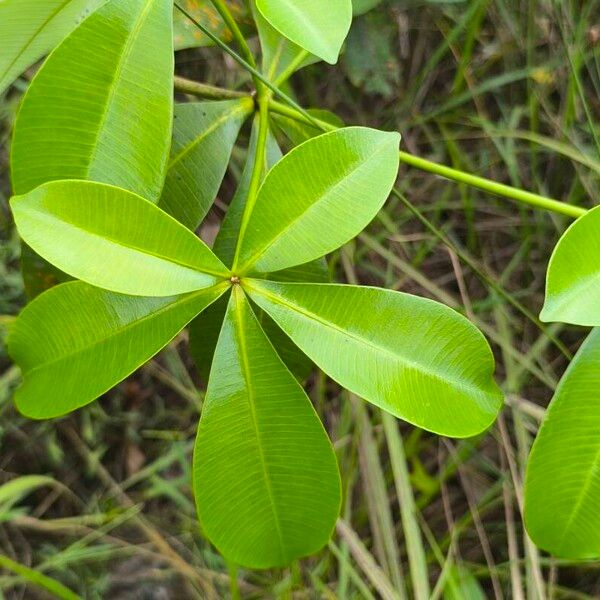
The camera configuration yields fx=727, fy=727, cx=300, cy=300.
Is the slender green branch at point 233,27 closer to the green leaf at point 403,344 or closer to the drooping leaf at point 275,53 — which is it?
the drooping leaf at point 275,53

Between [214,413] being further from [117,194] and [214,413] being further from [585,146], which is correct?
[585,146]

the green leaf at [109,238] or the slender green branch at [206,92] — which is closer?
the green leaf at [109,238]

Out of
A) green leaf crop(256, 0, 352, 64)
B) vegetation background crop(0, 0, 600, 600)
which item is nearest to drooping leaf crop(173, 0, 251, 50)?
green leaf crop(256, 0, 352, 64)

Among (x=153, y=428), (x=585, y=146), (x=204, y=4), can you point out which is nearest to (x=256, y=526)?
(x=204, y=4)

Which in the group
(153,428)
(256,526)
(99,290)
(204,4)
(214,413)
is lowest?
(153,428)

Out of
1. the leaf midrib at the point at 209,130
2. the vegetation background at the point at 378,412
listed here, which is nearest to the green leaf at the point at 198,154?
the leaf midrib at the point at 209,130

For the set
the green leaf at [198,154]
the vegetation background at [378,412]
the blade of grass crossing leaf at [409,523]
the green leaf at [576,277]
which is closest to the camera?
the green leaf at [576,277]

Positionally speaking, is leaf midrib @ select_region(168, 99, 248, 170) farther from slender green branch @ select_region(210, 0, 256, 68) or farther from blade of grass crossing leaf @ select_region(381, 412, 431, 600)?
blade of grass crossing leaf @ select_region(381, 412, 431, 600)

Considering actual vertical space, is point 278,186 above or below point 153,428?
above
